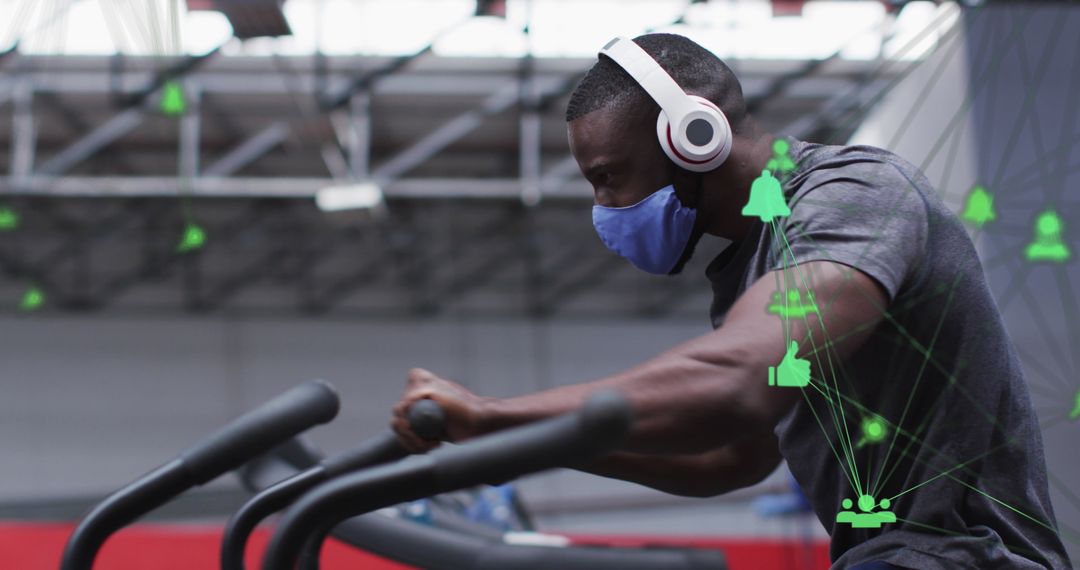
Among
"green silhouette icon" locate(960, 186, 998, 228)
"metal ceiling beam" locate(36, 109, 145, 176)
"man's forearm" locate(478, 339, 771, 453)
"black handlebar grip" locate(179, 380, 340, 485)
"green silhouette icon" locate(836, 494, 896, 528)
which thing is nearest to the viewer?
"man's forearm" locate(478, 339, 771, 453)

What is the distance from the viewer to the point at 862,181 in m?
0.85

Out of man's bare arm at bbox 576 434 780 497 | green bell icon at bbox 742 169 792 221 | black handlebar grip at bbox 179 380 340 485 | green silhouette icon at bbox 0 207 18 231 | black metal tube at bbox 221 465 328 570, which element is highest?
green bell icon at bbox 742 169 792 221

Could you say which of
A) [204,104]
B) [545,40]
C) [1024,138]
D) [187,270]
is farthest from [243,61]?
[1024,138]

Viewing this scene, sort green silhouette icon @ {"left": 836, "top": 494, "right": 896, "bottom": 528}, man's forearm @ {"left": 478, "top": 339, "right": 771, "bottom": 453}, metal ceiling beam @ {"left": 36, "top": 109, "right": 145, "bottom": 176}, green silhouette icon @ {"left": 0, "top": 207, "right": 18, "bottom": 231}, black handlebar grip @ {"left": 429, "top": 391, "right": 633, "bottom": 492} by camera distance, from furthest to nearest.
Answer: green silhouette icon @ {"left": 0, "top": 207, "right": 18, "bottom": 231}
metal ceiling beam @ {"left": 36, "top": 109, "right": 145, "bottom": 176}
green silhouette icon @ {"left": 836, "top": 494, "right": 896, "bottom": 528}
man's forearm @ {"left": 478, "top": 339, "right": 771, "bottom": 453}
black handlebar grip @ {"left": 429, "top": 391, "right": 633, "bottom": 492}

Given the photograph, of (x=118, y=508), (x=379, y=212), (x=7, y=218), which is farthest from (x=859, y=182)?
(x=7, y=218)

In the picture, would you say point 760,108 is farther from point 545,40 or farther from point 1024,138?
point 1024,138

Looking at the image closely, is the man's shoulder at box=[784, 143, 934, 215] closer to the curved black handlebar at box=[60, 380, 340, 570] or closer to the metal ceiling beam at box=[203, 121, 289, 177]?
the curved black handlebar at box=[60, 380, 340, 570]

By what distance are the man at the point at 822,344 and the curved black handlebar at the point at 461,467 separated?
0.07 m

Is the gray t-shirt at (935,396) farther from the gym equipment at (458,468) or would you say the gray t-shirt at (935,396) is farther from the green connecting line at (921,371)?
the gym equipment at (458,468)

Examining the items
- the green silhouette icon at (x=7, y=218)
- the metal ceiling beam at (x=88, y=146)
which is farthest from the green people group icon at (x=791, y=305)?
the green silhouette icon at (x=7, y=218)

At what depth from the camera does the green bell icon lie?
0.93m

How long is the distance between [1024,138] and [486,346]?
381 inches

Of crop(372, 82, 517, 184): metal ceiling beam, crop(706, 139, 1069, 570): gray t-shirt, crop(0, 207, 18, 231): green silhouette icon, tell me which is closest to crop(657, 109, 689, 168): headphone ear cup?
crop(706, 139, 1069, 570): gray t-shirt

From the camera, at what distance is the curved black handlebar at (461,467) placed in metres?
0.56
